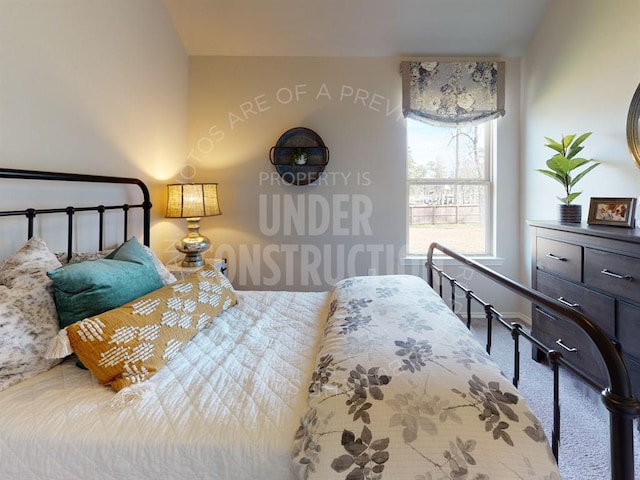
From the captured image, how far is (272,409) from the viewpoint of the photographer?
0.82 m

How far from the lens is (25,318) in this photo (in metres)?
0.98

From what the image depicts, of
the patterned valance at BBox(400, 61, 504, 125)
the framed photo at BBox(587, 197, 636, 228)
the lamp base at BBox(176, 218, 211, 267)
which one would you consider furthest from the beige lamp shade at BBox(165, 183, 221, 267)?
the framed photo at BBox(587, 197, 636, 228)

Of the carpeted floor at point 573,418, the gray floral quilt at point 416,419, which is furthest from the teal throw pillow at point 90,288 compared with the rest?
the carpeted floor at point 573,418

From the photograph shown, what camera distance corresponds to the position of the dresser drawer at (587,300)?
160cm

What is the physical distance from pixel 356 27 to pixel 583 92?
1.78 metres

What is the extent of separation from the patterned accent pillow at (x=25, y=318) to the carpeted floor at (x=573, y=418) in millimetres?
1835

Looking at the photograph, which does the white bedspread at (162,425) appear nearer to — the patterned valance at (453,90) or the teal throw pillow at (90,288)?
the teal throw pillow at (90,288)

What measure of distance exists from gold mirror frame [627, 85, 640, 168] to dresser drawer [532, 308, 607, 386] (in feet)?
3.38

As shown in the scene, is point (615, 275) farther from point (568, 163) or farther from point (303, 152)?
point (303, 152)

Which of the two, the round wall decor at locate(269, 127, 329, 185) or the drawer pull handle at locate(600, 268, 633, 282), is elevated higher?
the round wall decor at locate(269, 127, 329, 185)

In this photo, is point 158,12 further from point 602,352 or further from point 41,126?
point 602,352

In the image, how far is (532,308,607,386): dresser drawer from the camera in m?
1.70

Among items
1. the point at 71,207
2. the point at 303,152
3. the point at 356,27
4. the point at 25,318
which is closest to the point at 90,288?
the point at 25,318

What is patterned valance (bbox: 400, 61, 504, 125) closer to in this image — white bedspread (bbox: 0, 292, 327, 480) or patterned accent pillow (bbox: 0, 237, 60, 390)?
white bedspread (bbox: 0, 292, 327, 480)
